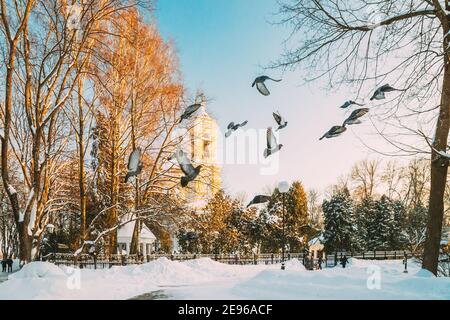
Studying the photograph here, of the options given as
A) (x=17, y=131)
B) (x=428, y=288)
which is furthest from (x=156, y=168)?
(x=428, y=288)

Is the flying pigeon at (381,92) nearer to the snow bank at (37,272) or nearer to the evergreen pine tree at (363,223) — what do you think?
the snow bank at (37,272)

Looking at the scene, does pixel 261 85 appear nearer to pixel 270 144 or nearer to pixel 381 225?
pixel 270 144

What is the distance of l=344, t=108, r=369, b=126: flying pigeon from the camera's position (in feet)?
25.8

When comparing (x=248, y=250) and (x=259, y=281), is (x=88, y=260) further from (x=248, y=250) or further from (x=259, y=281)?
(x=248, y=250)

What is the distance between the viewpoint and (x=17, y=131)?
704 inches

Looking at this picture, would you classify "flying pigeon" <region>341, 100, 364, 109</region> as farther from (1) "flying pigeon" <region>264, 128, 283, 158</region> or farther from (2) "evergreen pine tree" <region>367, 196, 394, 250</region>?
(2) "evergreen pine tree" <region>367, 196, 394, 250</region>

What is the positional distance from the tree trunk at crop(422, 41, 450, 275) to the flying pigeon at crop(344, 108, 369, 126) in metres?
1.52

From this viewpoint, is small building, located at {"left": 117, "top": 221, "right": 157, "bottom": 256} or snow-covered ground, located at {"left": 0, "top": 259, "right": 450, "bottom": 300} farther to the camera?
small building, located at {"left": 117, "top": 221, "right": 157, "bottom": 256}

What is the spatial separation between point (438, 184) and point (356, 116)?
238 centimetres

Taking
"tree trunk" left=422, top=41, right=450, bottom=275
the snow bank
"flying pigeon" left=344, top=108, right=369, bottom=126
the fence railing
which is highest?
"flying pigeon" left=344, top=108, right=369, bottom=126

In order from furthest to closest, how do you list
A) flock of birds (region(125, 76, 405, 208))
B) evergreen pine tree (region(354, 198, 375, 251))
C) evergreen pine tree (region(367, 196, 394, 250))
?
1. evergreen pine tree (region(354, 198, 375, 251))
2. evergreen pine tree (region(367, 196, 394, 250))
3. flock of birds (region(125, 76, 405, 208))

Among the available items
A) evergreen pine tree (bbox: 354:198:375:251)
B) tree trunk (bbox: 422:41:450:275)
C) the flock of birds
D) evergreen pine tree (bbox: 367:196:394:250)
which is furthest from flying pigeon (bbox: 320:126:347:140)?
evergreen pine tree (bbox: 354:198:375:251)
